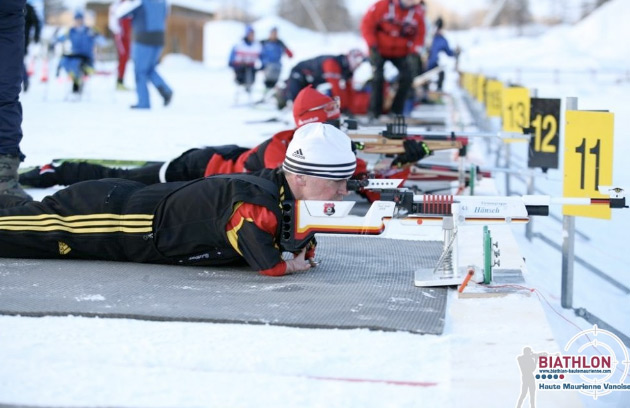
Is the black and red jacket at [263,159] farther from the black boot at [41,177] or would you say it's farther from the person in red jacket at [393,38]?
the person in red jacket at [393,38]

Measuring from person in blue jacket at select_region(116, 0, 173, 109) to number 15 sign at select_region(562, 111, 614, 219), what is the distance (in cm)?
1012

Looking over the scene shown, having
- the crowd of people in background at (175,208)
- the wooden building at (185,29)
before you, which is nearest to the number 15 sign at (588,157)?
the crowd of people in background at (175,208)

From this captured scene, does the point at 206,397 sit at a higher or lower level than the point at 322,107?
lower

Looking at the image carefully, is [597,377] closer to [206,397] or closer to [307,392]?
[307,392]

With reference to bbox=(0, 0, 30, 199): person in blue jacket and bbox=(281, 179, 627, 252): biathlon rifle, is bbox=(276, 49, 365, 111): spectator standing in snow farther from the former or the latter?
bbox=(281, 179, 627, 252): biathlon rifle

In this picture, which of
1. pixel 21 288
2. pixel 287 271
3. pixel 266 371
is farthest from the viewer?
pixel 287 271

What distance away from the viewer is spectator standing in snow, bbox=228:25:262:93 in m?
18.9

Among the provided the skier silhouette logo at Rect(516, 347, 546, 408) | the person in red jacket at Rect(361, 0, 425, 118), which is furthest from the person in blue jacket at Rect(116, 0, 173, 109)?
the skier silhouette logo at Rect(516, 347, 546, 408)

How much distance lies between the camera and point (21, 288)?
138 inches

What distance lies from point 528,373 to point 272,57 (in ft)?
58.2

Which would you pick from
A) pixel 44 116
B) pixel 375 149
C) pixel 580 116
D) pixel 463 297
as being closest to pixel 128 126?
pixel 44 116

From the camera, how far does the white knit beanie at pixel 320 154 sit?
12.7ft

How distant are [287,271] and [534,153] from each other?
3.14 metres

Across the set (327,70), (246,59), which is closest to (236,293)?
(327,70)
